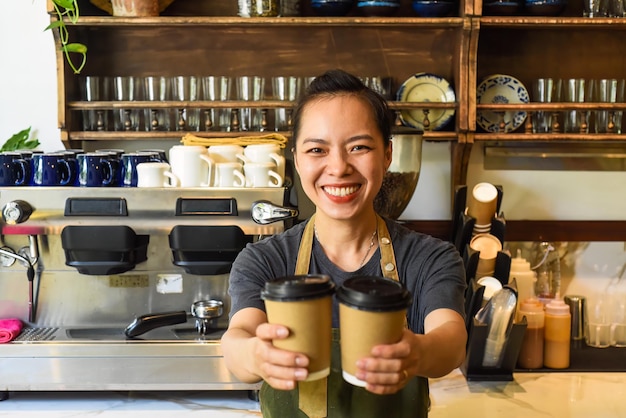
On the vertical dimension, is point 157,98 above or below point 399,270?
above

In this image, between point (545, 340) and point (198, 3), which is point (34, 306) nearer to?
point (198, 3)

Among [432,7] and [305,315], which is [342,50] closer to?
[432,7]

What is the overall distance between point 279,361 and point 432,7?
163 centimetres

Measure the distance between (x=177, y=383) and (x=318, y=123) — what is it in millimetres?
840

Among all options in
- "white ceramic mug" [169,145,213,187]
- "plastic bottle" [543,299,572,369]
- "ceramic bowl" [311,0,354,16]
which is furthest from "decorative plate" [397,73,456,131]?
"white ceramic mug" [169,145,213,187]

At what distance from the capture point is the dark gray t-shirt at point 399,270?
125cm

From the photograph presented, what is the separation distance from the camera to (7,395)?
6.09 ft

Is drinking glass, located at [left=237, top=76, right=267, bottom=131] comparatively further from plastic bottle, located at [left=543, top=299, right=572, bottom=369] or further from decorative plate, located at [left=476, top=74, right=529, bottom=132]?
plastic bottle, located at [left=543, top=299, right=572, bottom=369]

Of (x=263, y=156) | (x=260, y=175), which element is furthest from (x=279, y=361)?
(x=263, y=156)

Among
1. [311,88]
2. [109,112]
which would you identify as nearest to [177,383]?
[311,88]

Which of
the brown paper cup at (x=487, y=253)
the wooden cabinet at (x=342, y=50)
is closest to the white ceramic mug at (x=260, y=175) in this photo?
the brown paper cup at (x=487, y=253)

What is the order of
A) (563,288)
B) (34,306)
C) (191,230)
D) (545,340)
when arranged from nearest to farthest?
1. (191,230)
2. (34,306)
3. (545,340)
4. (563,288)

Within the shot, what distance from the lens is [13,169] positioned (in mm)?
1864

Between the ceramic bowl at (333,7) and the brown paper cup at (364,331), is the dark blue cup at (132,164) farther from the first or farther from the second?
the brown paper cup at (364,331)
